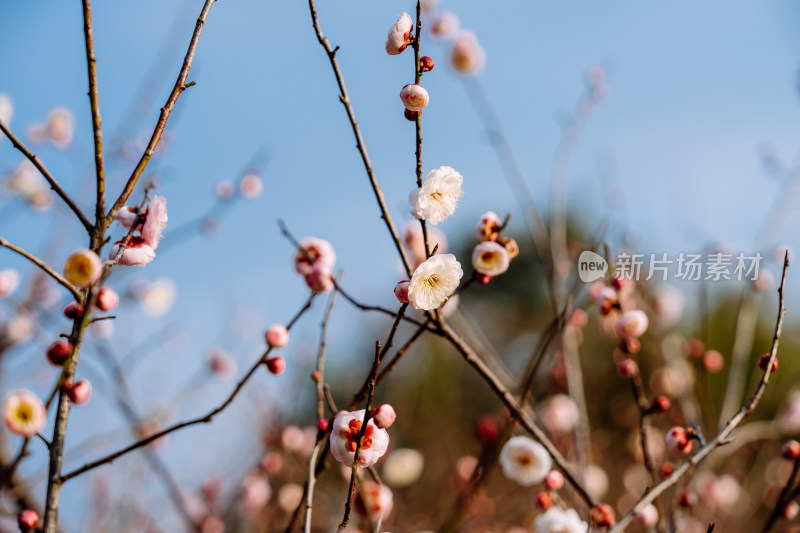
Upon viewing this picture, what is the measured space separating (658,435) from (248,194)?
2900 mm

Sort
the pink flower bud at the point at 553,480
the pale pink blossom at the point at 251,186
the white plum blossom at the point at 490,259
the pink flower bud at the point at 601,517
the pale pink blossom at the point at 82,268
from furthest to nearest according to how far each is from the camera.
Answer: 1. the pale pink blossom at the point at 251,186
2. the pink flower bud at the point at 553,480
3. the pink flower bud at the point at 601,517
4. the white plum blossom at the point at 490,259
5. the pale pink blossom at the point at 82,268

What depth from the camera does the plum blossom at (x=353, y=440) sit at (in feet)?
3.28

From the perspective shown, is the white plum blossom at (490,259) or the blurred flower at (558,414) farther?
the blurred flower at (558,414)

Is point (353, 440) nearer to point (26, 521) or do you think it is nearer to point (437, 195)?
point (437, 195)

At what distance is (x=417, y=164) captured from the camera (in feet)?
3.54

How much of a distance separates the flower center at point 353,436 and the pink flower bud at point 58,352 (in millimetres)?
501

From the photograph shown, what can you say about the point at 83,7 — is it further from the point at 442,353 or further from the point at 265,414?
the point at 442,353

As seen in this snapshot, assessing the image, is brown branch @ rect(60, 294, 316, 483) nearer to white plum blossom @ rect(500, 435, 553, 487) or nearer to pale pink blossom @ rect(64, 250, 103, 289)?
pale pink blossom @ rect(64, 250, 103, 289)

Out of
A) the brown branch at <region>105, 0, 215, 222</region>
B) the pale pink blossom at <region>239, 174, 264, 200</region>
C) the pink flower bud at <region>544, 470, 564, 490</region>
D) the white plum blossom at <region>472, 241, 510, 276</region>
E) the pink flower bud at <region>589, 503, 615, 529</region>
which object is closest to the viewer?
the brown branch at <region>105, 0, 215, 222</region>

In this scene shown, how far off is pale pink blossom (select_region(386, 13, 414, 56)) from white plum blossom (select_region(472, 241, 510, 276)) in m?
0.43

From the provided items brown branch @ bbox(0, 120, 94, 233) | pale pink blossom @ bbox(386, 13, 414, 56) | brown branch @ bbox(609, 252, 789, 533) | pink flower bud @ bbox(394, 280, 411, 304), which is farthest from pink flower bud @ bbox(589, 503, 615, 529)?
brown branch @ bbox(0, 120, 94, 233)

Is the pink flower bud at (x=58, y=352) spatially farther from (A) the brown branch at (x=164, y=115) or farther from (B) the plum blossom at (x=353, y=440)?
(B) the plum blossom at (x=353, y=440)

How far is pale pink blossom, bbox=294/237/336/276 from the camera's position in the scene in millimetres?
1417

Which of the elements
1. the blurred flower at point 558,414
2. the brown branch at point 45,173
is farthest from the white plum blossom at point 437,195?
the blurred flower at point 558,414
